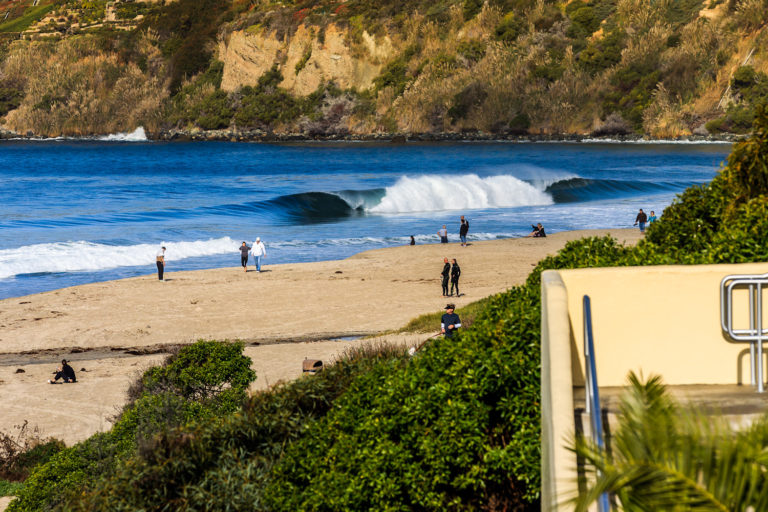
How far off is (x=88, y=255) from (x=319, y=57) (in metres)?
117

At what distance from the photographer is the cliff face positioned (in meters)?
144

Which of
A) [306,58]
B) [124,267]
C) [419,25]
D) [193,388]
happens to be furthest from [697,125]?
[193,388]

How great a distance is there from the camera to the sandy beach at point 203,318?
50.7ft

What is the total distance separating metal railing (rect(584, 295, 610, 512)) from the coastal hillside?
114m

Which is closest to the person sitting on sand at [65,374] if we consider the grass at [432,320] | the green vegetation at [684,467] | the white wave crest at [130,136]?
the grass at [432,320]

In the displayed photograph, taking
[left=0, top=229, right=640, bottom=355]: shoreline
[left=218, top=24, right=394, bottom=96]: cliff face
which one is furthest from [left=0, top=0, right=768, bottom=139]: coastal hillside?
[left=0, top=229, right=640, bottom=355]: shoreline

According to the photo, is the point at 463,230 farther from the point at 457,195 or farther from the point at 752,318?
the point at 752,318

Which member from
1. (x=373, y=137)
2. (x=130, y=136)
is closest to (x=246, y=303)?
(x=373, y=137)

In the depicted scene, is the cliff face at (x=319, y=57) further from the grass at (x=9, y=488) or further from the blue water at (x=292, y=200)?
the grass at (x=9, y=488)

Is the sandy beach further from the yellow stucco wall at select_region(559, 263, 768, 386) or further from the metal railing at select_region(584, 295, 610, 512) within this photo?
the metal railing at select_region(584, 295, 610, 512)

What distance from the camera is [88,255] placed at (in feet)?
111

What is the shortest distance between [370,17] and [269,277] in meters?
127

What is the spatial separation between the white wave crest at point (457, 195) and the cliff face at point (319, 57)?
8610cm

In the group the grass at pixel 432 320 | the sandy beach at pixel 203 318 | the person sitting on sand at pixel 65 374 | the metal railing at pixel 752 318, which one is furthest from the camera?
the grass at pixel 432 320
